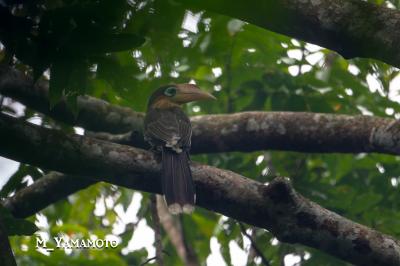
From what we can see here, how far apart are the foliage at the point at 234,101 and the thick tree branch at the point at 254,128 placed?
0.76 ft

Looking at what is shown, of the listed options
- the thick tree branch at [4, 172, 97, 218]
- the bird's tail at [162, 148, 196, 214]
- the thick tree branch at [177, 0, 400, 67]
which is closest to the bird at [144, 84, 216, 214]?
the bird's tail at [162, 148, 196, 214]

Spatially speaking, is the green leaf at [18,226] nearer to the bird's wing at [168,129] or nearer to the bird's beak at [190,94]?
the bird's wing at [168,129]

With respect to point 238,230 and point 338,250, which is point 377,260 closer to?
point 338,250

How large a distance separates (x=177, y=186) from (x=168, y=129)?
51.4 inches

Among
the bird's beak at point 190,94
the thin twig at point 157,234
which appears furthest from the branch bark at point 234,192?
the bird's beak at point 190,94

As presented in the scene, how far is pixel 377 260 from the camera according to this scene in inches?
146

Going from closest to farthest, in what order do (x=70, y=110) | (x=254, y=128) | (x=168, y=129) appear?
1. (x=70, y=110)
2. (x=254, y=128)
3. (x=168, y=129)

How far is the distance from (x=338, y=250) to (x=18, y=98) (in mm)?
2548

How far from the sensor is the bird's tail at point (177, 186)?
4.16 meters

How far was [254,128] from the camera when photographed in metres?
5.01

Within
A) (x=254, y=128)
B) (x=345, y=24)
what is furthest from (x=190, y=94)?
(x=345, y=24)

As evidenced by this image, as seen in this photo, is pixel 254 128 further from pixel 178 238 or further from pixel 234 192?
pixel 234 192

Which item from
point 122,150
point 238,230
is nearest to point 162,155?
point 122,150
